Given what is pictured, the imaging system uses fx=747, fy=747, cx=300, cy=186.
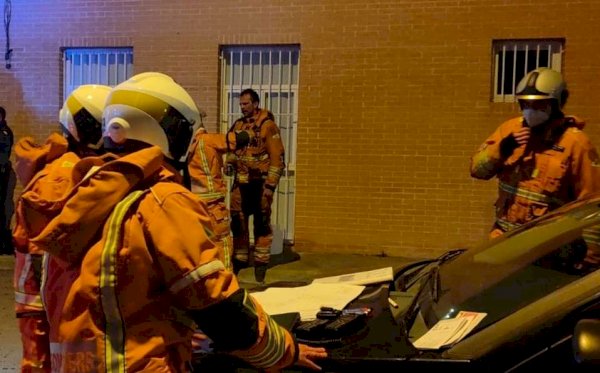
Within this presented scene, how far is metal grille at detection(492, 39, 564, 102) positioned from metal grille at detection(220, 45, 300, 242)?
238 centimetres

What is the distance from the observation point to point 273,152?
7816 millimetres

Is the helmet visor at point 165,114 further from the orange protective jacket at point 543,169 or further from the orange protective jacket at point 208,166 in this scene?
the orange protective jacket at point 208,166

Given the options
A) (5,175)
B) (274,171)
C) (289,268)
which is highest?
(274,171)

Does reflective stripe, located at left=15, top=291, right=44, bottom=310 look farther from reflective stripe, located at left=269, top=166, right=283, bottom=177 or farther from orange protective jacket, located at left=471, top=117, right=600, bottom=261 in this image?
reflective stripe, located at left=269, top=166, right=283, bottom=177

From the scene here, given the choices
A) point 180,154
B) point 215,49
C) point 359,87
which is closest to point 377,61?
point 359,87

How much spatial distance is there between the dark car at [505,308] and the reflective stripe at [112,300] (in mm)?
617

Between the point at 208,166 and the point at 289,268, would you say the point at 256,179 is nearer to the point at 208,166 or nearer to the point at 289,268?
the point at 289,268

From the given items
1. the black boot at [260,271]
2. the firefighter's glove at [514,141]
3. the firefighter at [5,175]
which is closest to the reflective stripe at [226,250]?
the black boot at [260,271]

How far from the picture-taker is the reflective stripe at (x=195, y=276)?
196cm

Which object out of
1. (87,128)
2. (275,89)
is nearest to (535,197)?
(87,128)

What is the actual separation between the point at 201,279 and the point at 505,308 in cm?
104

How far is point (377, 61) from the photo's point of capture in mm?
8773

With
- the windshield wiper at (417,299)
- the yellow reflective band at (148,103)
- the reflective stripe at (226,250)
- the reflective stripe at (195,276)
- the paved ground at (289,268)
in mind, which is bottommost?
the paved ground at (289,268)

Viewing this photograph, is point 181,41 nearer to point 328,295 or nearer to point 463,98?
point 463,98
